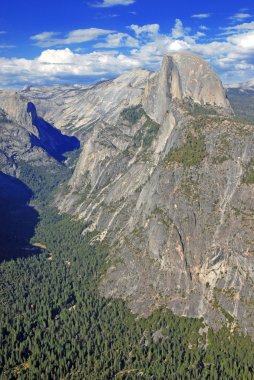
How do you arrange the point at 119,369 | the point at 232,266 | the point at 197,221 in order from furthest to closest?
the point at 197,221 < the point at 232,266 < the point at 119,369

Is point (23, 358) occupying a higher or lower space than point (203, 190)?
lower

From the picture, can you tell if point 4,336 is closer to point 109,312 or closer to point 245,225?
point 109,312

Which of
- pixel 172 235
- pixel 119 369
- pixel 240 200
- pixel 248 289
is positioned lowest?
pixel 119 369

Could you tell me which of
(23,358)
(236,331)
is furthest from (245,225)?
(23,358)

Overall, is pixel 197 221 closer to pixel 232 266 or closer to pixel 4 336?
pixel 232 266

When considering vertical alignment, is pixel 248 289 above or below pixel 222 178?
below

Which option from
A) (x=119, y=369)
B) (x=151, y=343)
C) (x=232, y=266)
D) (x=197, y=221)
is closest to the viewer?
(x=119, y=369)

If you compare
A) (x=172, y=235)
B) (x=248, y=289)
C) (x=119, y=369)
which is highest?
(x=172, y=235)

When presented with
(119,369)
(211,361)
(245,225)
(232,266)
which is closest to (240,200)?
(245,225)

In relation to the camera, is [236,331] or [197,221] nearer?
[236,331]
